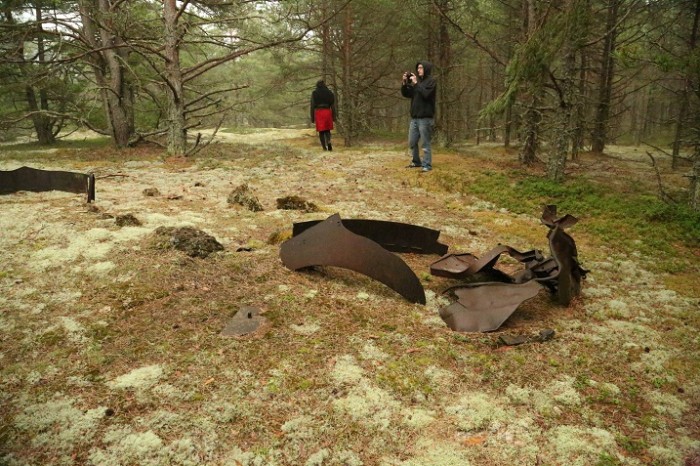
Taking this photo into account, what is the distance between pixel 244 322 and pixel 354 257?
105 centimetres

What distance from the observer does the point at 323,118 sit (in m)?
13.0

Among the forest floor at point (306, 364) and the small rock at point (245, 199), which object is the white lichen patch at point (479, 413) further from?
the small rock at point (245, 199)

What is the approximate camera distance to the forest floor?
191 centimetres

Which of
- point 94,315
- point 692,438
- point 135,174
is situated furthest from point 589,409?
point 135,174

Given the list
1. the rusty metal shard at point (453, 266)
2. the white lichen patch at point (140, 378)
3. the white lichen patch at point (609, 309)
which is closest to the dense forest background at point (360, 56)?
the white lichen patch at point (609, 309)

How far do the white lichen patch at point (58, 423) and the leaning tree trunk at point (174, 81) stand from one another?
9631 mm

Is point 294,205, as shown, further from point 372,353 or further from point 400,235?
point 372,353

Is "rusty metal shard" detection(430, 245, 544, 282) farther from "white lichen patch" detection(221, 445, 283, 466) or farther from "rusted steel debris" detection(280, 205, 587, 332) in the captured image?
"white lichen patch" detection(221, 445, 283, 466)

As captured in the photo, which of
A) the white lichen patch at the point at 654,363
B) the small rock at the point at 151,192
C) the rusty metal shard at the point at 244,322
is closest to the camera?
the white lichen patch at the point at 654,363

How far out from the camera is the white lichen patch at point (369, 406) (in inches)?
81.4

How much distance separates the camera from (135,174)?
338 inches

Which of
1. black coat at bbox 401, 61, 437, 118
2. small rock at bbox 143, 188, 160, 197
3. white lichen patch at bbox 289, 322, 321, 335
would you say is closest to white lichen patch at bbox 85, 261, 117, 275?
white lichen patch at bbox 289, 322, 321, 335

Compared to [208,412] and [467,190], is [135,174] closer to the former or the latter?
[467,190]

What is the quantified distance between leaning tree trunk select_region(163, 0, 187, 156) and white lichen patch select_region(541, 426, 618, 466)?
10.7 meters
